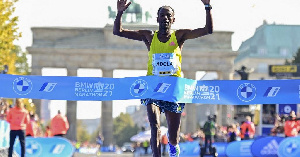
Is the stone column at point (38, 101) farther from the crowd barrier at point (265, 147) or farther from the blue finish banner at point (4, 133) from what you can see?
the blue finish banner at point (4, 133)

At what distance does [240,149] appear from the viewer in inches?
1014

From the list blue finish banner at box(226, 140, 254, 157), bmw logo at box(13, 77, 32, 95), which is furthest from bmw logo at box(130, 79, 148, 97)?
blue finish banner at box(226, 140, 254, 157)

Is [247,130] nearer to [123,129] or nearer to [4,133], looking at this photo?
[4,133]

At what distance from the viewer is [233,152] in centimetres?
2619

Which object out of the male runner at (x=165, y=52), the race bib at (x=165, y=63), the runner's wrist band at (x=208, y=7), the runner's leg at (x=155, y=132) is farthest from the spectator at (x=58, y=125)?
→ the runner's wrist band at (x=208, y=7)

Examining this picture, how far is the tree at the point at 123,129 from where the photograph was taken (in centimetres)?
15825

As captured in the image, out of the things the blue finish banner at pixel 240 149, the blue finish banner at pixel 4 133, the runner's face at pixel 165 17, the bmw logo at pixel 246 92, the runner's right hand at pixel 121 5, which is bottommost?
the blue finish banner at pixel 240 149

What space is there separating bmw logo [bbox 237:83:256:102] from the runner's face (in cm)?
219

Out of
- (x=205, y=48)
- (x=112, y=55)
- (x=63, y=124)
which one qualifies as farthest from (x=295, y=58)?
(x=63, y=124)

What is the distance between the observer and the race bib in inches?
328

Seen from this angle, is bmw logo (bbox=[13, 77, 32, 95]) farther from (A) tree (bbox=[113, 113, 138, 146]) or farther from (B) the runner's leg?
(A) tree (bbox=[113, 113, 138, 146])

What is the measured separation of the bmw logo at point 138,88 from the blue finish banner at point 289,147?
11.2 m

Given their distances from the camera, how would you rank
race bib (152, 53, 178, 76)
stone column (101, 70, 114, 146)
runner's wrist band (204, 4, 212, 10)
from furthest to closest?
stone column (101, 70, 114, 146), race bib (152, 53, 178, 76), runner's wrist band (204, 4, 212, 10)

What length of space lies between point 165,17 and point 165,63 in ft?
1.71
